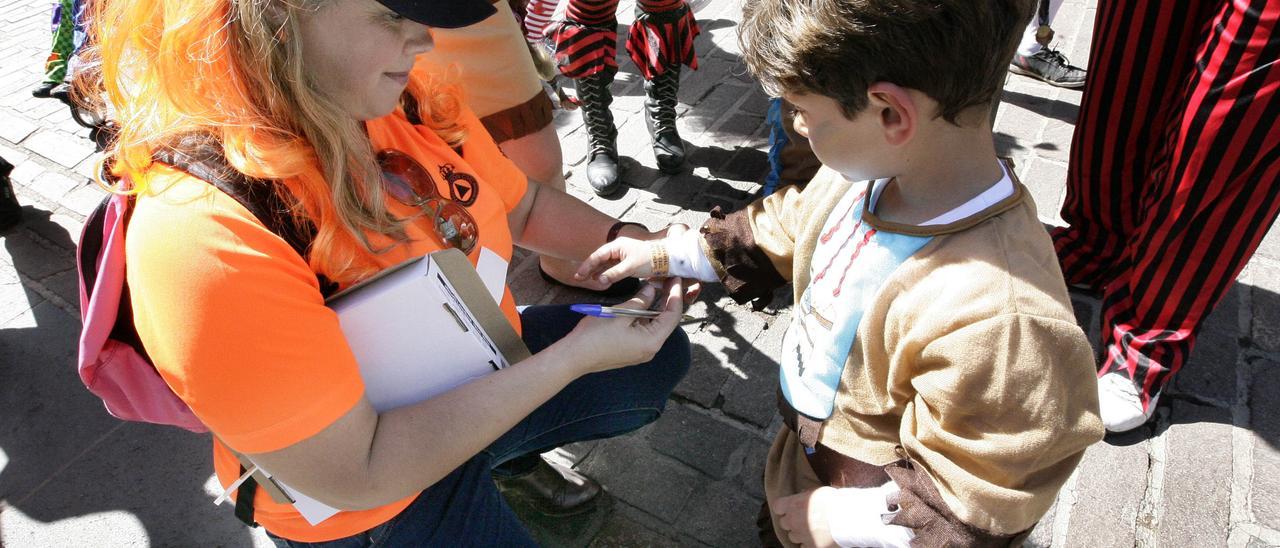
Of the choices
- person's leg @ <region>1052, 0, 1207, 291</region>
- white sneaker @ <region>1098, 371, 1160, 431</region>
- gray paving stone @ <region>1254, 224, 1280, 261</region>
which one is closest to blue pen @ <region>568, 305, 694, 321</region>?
white sneaker @ <region>1098, 371, 1160, 431</region>

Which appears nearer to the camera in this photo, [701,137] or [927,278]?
[927,278]

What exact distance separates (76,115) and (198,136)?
327 centimetres

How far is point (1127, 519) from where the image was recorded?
189cm

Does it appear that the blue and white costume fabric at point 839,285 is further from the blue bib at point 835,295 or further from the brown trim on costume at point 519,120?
the brown trim on costume at point 519,120

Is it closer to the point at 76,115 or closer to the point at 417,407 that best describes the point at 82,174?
the point at 76,115

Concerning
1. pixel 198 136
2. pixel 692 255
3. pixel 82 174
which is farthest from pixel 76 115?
pixel 692 255

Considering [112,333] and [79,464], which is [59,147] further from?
[112,333]

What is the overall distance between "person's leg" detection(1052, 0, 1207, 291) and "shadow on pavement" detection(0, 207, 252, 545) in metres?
2.70

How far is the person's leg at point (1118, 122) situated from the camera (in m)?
1.98

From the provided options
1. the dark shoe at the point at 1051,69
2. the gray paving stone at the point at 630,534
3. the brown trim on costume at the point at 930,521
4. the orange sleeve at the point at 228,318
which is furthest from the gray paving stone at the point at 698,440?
the dark shoe at the point at 1051,69

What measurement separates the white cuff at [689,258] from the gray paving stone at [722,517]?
0.69 metres

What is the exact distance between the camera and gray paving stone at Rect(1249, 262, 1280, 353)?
2289 millimetres

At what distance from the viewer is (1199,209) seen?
1.84 metres

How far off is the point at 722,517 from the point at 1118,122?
1.61 metres
